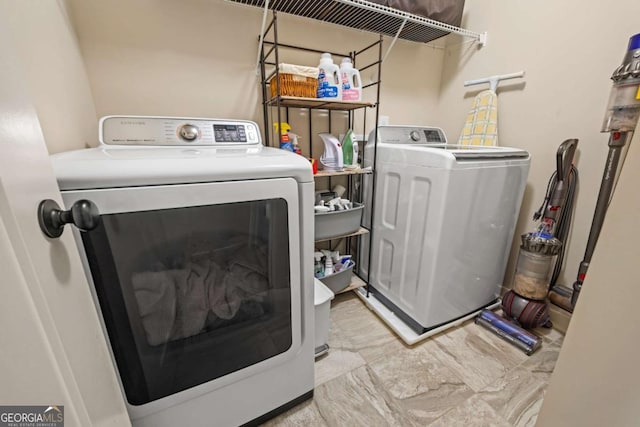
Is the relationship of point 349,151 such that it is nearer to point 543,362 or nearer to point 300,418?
point 300,418

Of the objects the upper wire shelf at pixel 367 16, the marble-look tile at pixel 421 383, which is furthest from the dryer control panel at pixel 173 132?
the marble-look tile at pixel 421 383

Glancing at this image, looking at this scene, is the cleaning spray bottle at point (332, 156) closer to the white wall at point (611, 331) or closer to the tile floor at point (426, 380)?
the tile floor at point (426, 380)

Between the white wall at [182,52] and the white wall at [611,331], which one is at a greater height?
the white wall at [182,52]

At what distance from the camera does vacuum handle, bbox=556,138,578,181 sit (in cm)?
124

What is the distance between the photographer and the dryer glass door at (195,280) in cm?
61

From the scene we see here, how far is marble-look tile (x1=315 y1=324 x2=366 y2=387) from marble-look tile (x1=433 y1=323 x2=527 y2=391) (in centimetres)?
44

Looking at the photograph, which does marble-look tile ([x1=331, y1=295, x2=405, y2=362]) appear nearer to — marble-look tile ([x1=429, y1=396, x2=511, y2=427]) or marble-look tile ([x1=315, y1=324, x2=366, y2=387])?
marble-look tile ([x1=315, y1=324, x2=366, y2=387])

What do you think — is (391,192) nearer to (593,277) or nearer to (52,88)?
(593,277)

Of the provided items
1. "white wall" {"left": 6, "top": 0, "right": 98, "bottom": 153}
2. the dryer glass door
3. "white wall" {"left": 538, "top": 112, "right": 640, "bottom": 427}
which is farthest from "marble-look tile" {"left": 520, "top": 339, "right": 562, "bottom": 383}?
"white wall" {"left": 6, "top": 0, "right": 98, "bottom": 153}

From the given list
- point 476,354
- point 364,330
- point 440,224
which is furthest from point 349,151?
point 476,354

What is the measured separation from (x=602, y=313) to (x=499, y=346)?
119cm

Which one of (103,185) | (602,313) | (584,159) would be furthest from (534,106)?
(103,185)

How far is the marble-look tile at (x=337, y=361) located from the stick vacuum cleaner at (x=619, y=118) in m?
1.17

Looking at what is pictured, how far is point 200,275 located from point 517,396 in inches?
56.3
